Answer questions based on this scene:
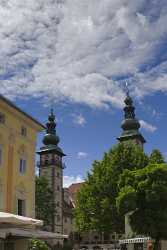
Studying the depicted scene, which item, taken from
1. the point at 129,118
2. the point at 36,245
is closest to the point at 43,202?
the point at 129,118

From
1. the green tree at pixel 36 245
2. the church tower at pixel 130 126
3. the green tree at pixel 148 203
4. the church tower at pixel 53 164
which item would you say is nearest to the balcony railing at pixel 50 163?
the church tower at pixel 53 164

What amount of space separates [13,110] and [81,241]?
6985cm

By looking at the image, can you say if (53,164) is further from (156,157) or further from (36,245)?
(36,245)

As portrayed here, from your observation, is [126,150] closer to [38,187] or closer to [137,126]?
[38,187]

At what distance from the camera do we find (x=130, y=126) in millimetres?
91188

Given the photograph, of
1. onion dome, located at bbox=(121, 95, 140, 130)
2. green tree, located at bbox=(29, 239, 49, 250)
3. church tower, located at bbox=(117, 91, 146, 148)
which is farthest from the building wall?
green tree, located at bbox=(29, 239, 49, 250)

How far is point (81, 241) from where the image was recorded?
94.9m

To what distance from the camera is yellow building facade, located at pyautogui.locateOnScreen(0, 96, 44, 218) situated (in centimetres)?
2894

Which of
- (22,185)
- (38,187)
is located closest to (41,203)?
(38,187)

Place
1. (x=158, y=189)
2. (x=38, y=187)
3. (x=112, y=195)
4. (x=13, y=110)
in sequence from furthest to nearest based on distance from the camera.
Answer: (x=38, y=187), (x=112, y=195), (x=158, y=189), (x=13, y=110)

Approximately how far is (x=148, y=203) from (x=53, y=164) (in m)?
58.9

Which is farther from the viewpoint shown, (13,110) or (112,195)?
(112,195)

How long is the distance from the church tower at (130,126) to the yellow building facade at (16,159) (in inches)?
2287

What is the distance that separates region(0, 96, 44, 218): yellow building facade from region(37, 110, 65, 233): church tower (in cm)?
5753
